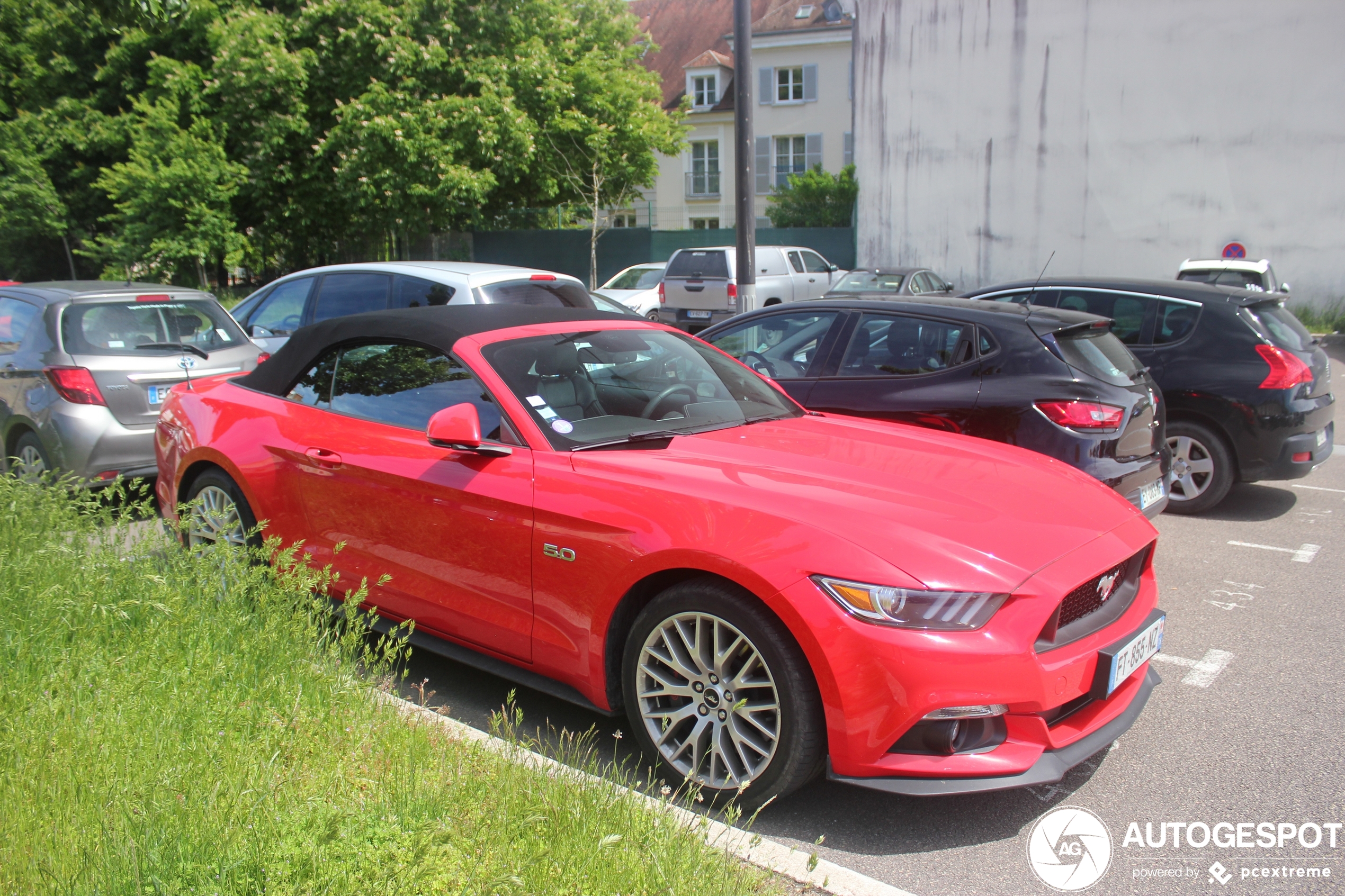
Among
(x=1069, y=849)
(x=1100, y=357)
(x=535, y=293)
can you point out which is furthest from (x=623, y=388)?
(x=535, y=293)

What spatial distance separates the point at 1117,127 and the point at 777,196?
618 inches

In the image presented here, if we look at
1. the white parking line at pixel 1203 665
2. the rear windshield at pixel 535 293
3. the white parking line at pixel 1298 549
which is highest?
the rear windshield at pixel 535 293

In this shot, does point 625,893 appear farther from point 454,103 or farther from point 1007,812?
point 454,103

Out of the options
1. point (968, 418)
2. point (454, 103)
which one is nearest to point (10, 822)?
point (968, 418)

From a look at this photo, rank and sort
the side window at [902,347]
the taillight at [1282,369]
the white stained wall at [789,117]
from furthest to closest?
the white stained wall at [789,117], the taillight at [1282,369], the side window at [902,347]

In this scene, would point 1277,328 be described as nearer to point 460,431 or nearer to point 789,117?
point 460,431

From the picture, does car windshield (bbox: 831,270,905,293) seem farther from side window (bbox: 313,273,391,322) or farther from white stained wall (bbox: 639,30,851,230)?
white stained wall (bbox: 639,30,851,230)

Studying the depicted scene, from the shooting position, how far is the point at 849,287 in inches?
731

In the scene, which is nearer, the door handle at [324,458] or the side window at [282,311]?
the door handle at [324,458]

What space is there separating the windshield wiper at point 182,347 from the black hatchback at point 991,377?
13.9ft

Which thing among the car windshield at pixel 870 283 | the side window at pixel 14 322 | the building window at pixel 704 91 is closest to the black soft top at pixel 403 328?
the side window at pixel 14 322

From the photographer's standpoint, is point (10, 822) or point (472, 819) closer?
point (10, 822)

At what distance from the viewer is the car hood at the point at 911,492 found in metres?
3.03

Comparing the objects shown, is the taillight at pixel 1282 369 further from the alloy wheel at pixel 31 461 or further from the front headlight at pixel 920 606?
the alloy wheel at pixel 31 461
